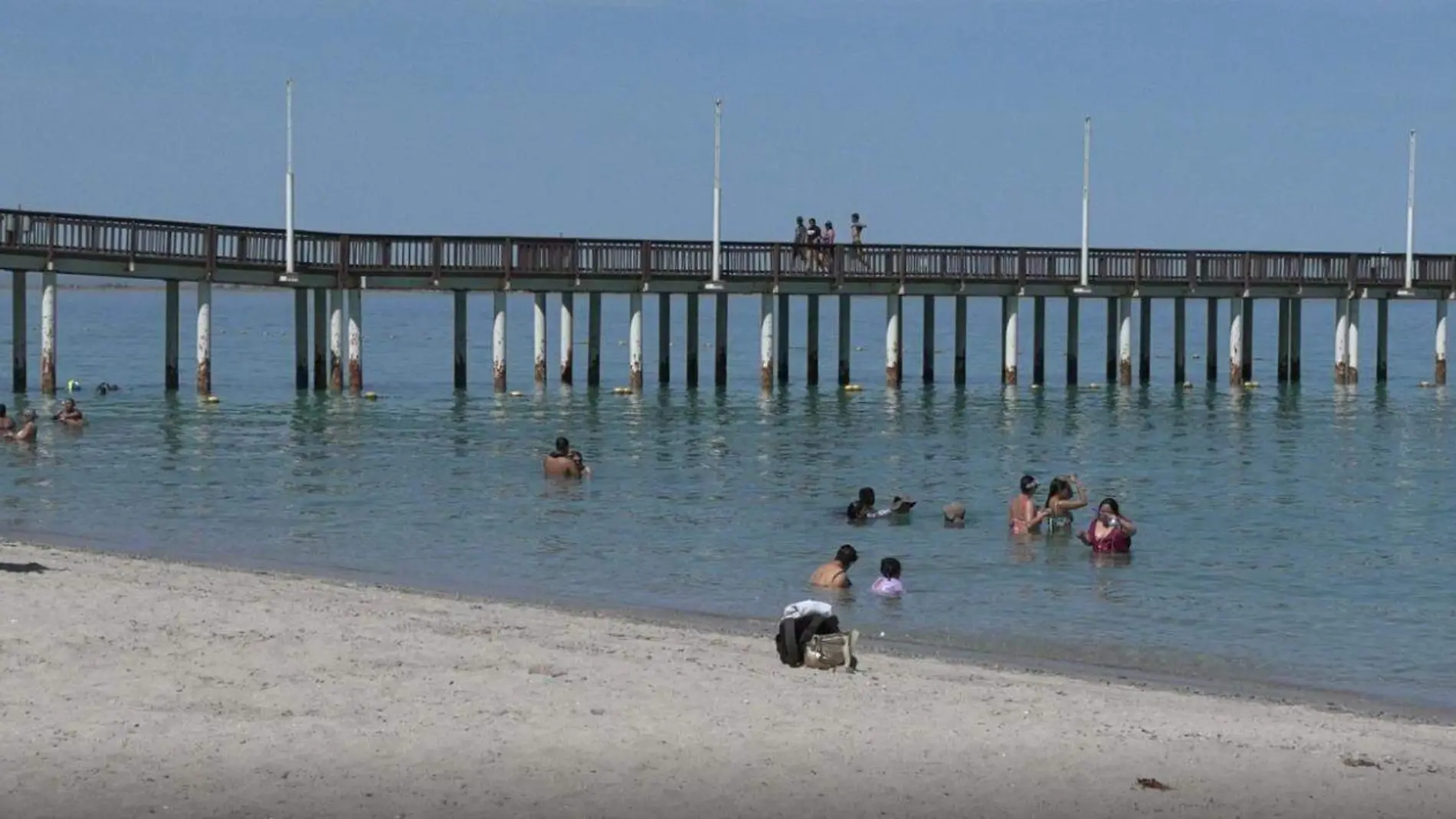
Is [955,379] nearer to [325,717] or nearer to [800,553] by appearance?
[800,553]

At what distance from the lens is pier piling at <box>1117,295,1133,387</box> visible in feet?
197

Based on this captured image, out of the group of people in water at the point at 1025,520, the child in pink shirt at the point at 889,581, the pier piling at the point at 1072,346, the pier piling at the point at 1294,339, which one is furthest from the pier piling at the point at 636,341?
the child in pink shirt at the point at 889,581

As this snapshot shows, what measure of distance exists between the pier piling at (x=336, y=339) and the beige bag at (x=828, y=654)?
35940mm

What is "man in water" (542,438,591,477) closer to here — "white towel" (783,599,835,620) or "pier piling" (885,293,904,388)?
"white towel" (783,599,835,620)

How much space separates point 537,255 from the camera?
2069 inches

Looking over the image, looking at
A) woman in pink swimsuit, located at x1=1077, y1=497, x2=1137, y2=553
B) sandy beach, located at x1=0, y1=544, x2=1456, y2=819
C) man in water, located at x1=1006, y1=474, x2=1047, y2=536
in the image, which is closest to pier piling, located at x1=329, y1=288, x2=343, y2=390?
man in water, located at x1=1006, y1=474, x2=1047, y2=536

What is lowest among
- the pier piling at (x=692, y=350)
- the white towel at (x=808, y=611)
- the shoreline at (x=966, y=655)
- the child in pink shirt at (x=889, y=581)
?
the shoreline at (x=966, y=655)

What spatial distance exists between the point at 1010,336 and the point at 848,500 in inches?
1095

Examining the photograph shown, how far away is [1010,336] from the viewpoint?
59.6 meters

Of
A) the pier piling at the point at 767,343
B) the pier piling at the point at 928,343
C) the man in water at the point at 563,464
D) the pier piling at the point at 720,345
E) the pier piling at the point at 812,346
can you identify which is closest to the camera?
the man in water at the point at 563,464

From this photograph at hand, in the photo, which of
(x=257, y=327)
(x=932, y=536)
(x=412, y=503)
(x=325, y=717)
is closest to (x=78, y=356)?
(x=257, y=327)

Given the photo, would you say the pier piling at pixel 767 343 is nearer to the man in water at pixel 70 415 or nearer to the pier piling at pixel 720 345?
the pier piling at pixel 720 345

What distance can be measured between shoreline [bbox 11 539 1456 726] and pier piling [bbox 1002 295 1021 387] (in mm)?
36803

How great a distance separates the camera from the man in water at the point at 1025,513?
27797 mm
